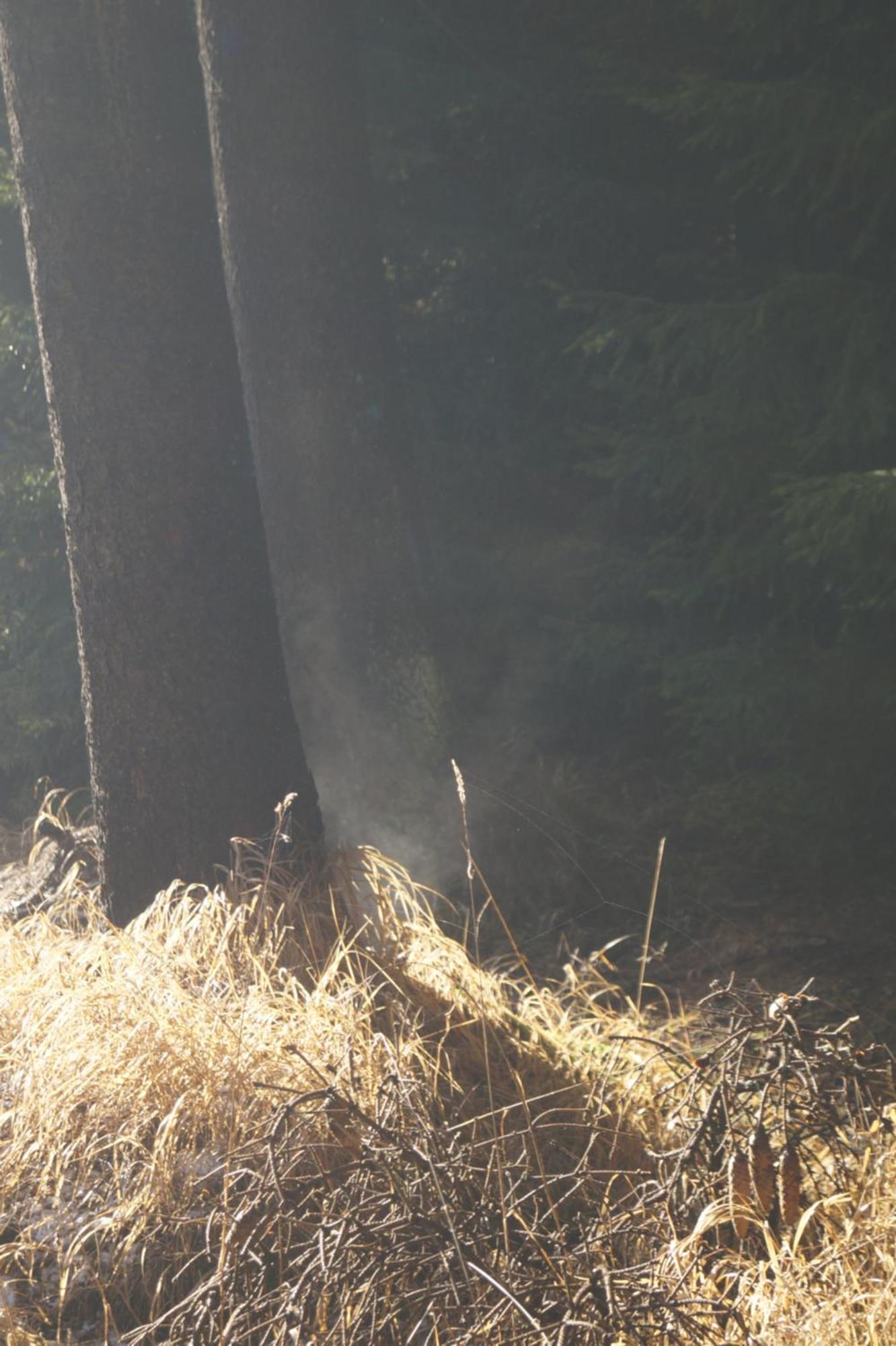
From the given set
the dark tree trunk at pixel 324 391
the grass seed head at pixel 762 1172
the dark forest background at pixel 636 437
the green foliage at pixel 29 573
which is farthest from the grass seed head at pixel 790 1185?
the green foliage at pixel 29 573

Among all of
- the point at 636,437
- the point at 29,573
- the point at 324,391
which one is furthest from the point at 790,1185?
the point at 29,573

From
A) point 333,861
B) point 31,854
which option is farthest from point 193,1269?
point 31,854

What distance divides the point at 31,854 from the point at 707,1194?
3901mm

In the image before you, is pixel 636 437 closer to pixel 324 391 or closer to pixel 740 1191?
pixel 324 391

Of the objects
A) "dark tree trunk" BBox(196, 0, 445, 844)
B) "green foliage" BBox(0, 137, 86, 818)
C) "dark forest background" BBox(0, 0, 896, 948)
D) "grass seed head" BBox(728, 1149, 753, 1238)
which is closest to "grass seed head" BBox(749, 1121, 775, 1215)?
"grass seed head" BBox(728, 1149, 753, 1238)

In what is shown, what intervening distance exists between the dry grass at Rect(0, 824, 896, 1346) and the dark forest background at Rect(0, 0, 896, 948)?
69.7 inches

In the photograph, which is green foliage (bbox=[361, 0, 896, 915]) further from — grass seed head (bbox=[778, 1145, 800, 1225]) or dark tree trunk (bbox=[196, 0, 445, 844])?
grass seed head (bbox=[778, 1145, 800, 1225])

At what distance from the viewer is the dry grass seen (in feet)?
8.49

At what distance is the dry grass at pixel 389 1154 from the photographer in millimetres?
2588

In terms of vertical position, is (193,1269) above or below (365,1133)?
below

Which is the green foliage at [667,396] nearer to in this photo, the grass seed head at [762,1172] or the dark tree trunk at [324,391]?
the dark tree trunk at [324,391]

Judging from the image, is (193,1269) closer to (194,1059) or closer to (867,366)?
(194,1059)

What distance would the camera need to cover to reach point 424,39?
793cm

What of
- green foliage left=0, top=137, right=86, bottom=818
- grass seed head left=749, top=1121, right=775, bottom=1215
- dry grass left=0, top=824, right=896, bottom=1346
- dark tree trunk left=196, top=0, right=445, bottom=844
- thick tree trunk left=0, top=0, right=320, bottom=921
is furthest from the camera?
green foliage left=0, top=137, right=86, bottom=818
